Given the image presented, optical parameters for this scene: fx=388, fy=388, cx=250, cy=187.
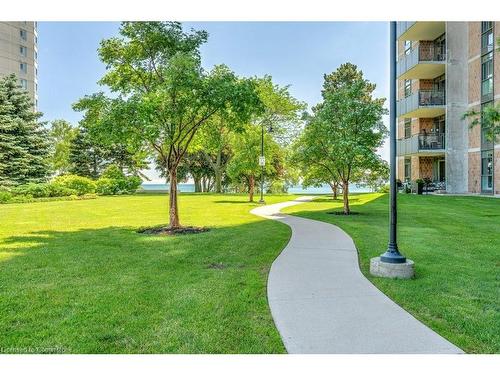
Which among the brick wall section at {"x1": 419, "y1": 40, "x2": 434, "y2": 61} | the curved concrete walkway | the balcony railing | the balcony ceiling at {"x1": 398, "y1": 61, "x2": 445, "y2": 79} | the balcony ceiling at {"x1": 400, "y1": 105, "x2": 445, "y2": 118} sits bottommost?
the curved concrete walkway

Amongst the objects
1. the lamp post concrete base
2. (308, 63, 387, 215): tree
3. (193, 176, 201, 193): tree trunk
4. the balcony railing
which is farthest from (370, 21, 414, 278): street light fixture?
(193, 176, 201, 193): tree trunk

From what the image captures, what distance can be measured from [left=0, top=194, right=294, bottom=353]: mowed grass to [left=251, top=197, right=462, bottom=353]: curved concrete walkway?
0.21m

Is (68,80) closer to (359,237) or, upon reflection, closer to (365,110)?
(365,110)

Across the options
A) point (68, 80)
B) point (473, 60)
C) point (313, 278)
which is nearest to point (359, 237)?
point (313, 278)

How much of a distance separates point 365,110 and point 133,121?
8.13m

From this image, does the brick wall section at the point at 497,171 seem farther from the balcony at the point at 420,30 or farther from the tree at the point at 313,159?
the tree at the point at 313,159

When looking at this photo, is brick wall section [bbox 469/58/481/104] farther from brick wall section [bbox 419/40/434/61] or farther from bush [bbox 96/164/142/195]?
bush [bbox 96/164/142/195]

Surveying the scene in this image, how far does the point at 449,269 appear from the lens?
20.4ft

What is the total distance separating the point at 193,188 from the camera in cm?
4634

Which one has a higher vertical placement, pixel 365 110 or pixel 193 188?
pixel 365 110

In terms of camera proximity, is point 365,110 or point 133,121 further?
point 365,110

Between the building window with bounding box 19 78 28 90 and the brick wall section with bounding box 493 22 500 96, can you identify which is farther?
the building window with bounding box 19 78 28 90

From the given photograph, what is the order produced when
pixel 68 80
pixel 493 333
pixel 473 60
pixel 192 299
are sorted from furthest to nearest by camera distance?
pixel 473 60
pixel 68 80
pixel 192 299
pixel 493 333

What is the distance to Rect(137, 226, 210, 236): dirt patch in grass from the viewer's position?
1027 centimetres
